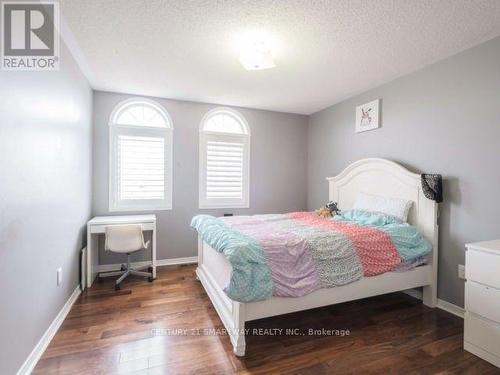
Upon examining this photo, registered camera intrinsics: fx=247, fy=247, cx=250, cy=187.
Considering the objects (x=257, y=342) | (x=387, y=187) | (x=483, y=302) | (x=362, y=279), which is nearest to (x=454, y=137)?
(x=387, y=187)

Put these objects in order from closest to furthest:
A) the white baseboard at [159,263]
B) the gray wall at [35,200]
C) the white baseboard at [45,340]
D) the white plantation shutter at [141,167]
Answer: the gray wall at [35,200] → the white baseboard at [45,340] → the white baseboard at [159,263] → the white plantation shutter at [141,167]

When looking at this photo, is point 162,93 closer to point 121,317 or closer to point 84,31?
point 84,31

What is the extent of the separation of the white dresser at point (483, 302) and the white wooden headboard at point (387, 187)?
0.64m

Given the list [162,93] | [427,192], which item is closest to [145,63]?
[162,93]

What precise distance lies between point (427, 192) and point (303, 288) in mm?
1598

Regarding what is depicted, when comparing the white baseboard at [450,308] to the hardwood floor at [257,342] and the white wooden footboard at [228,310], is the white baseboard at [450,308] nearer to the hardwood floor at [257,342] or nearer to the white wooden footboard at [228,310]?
the hardwood floor at [257,342]

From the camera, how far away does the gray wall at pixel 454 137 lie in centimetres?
214

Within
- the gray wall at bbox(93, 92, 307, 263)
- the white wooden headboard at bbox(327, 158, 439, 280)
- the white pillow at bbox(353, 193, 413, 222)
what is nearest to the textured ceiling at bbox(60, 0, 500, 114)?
the gray wall at bbox(93, 92, 307, 263)

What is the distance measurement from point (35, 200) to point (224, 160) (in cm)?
262

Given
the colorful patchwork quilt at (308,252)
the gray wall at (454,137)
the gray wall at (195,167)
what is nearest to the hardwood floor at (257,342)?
the colorful patchwork quilt at (308,252)

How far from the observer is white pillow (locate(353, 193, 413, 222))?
2643mm

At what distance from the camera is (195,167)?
3.88 metres

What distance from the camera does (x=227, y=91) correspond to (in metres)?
3.40

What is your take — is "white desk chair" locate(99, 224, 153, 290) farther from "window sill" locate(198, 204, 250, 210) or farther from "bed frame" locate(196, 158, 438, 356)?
"window sill" locate(198, 204, 250, 210)
